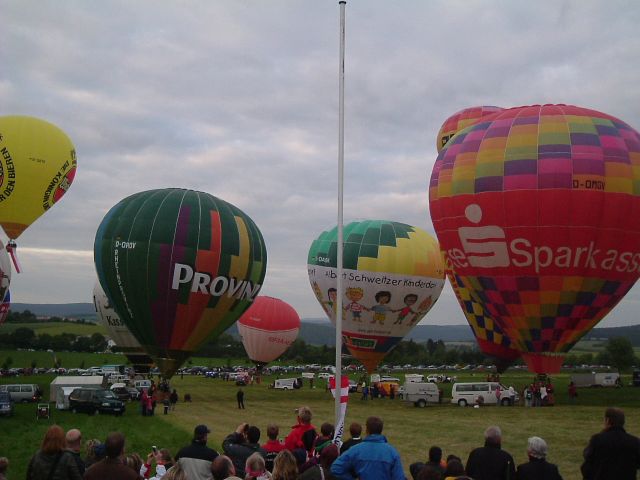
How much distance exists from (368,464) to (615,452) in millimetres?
1837

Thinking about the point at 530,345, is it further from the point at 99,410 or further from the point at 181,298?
the point at 99,410

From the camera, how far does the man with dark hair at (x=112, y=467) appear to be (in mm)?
4824

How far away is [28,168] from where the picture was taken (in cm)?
2720

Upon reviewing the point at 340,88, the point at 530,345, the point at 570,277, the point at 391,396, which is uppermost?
the point at 340,88

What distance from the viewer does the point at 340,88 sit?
41.8 feet

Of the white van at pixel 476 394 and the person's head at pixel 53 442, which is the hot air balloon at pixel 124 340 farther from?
the person's head at pixel 53 442

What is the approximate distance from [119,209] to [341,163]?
11513 millimetres

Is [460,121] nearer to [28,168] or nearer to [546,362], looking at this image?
[546,362]

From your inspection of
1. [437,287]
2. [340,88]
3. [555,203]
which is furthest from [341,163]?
[437,287]

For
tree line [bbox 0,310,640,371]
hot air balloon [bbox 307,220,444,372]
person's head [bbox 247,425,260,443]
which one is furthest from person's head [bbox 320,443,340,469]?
tree line [bbox 0,310,640,371]

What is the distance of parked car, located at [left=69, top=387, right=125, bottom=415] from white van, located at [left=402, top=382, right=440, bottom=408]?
9522 millimetres

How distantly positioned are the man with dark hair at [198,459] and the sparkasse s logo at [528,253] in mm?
15670

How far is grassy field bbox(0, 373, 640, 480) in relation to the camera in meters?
13.6

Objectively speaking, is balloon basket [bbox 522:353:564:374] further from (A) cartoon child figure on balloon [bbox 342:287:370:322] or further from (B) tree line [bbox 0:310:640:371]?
(B) tree line [bbox 0:310:640:371]
